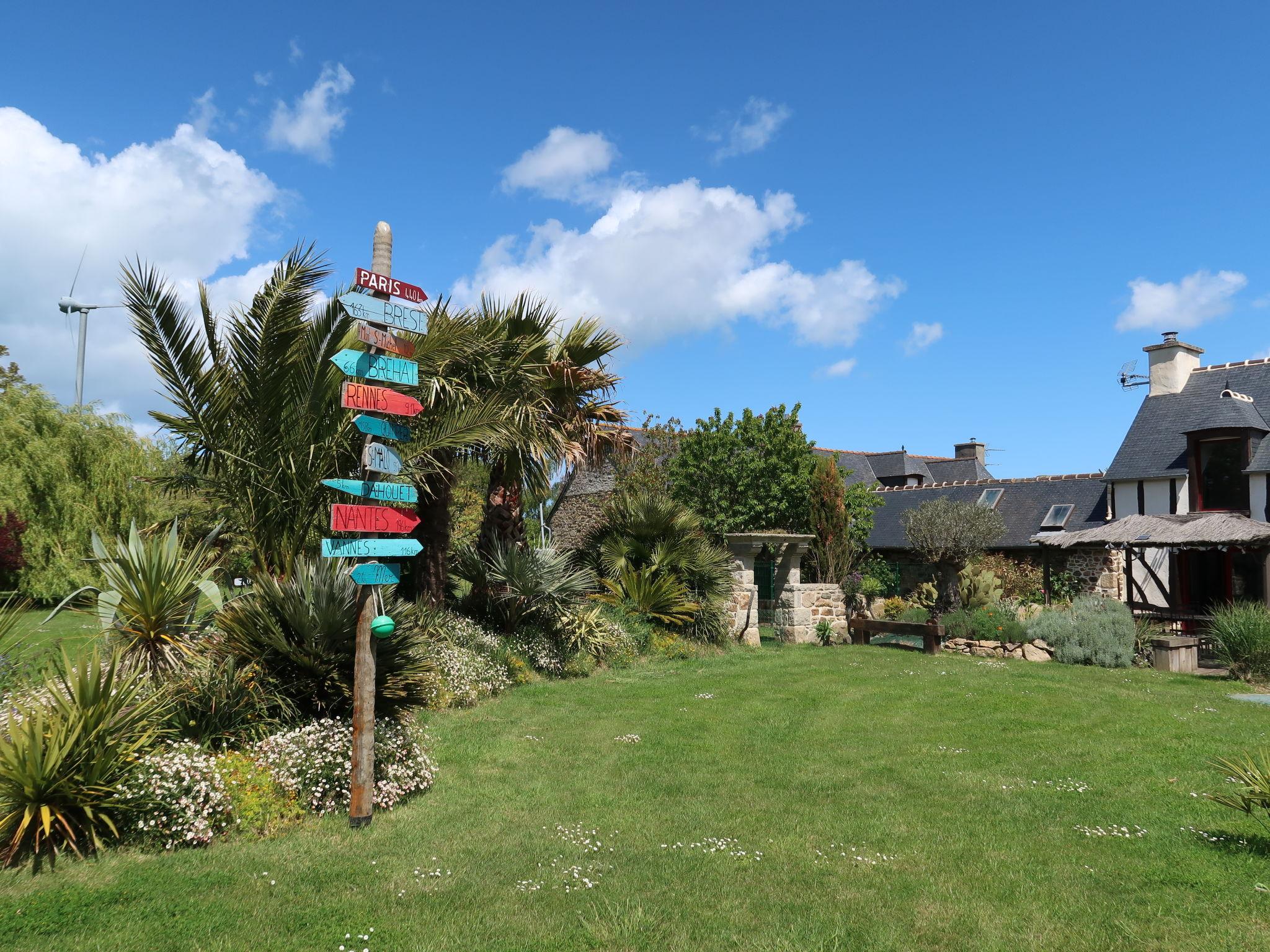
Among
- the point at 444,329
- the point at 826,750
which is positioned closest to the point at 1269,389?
the point at 826,750

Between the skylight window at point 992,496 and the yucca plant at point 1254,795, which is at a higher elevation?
the skylight window at point 992,496

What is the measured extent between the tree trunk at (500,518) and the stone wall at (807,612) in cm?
721

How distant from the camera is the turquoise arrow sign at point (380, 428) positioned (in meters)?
6.15

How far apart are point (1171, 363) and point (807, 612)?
42.1 feet

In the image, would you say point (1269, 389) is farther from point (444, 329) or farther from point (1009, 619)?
point (444, 329)

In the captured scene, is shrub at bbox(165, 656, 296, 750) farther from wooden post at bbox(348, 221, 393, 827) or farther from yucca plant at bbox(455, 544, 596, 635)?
yucca plant at bbox(455, 544, 596, 635)

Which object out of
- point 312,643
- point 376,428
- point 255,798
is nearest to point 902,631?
point 312,643

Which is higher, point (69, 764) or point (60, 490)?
point (60, 490)

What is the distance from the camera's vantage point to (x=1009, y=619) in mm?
16578

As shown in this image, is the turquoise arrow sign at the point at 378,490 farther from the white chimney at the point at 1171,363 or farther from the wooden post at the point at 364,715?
the white chimney at the point at 1171,363

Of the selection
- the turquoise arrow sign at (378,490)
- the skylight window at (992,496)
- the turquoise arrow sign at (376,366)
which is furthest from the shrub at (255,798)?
the skylight window at (992,496)

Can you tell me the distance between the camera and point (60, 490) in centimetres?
2047

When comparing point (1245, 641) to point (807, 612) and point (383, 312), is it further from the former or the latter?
point (383, 312)

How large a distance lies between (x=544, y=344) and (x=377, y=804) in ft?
25.3
